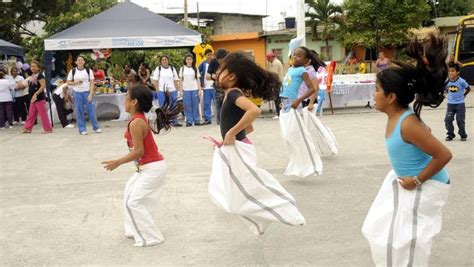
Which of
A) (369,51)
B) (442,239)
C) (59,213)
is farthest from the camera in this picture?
(369,51)

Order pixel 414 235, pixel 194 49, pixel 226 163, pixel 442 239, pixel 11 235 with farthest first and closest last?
pixel 194 49, pixel 11 235, pixel 442 239, pixel 226 163, pixel 414 235

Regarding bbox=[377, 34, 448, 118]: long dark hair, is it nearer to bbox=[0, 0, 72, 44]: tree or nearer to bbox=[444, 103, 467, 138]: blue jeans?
bbox=[444, 103, 467, 138]: blue jeans

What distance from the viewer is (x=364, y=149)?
8578 millimetres

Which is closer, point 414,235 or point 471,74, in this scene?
point 414,235

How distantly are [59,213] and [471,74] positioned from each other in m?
21.3

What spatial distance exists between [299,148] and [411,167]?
346 centimetres

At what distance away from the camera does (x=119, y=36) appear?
45.0 feet

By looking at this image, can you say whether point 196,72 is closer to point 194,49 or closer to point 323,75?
point 194,49

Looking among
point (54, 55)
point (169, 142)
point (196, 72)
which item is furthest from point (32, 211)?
point (54, 55)

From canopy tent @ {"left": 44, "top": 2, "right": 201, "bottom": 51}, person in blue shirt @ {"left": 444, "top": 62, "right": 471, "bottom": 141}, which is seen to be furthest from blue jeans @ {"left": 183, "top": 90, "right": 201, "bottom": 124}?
person in blue shirt @ {"left": 444, "top": 62, "right": 471, "bottom": 141}

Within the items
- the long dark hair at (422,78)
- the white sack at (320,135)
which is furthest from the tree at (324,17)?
the long dark hair at (422,78)

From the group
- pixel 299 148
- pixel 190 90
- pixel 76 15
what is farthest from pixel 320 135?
pixel 76 15

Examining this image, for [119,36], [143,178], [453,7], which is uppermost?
[453,7]

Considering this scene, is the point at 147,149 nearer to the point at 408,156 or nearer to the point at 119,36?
the point at 408,156
